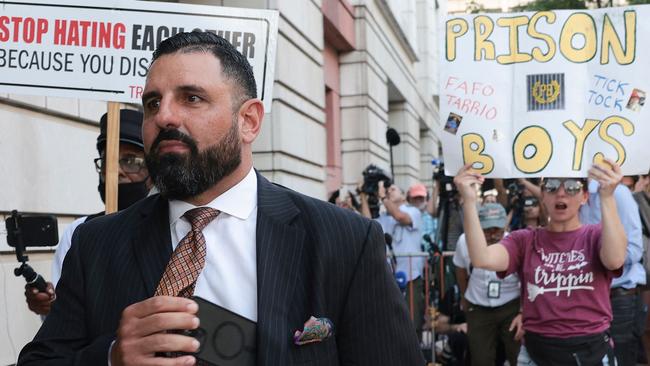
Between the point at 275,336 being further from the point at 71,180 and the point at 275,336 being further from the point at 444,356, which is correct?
the point at 444,356

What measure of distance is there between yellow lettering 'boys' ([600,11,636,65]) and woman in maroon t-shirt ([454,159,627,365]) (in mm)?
843

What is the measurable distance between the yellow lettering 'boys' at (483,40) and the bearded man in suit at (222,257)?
3705mm

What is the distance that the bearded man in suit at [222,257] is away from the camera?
1924mm

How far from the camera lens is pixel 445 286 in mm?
8680

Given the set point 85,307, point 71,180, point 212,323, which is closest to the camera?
point 212,323

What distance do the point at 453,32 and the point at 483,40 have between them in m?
0.24

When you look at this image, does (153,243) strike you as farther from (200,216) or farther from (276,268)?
(276,268)

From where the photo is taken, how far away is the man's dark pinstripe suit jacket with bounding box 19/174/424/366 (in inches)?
75.1

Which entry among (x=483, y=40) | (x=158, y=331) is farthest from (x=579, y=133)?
(x=158, y=331)

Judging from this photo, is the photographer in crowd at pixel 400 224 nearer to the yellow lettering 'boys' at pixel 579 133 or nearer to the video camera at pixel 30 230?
the yellow lettering 'boys' at pixel 579 133

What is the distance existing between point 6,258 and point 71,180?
994 millimetres

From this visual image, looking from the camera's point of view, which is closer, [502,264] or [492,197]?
[502,264]

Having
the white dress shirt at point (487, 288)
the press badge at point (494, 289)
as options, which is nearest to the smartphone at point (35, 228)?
the white dress shirt at point (487, 288)

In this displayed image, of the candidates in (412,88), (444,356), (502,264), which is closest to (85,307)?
(502,264)
